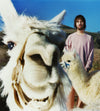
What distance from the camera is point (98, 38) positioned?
347 inches

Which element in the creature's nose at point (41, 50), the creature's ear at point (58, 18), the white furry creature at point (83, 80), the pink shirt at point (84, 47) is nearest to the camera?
the creature's nose at point (41, 50)

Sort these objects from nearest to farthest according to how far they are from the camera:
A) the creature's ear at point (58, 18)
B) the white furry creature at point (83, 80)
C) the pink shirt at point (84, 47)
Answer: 1. the creature's ear at point (58, 18)
2. the white furry creature at point (83, 80)
3. the pink shirt at point (84, 47)

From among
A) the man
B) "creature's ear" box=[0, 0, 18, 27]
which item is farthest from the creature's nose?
the man

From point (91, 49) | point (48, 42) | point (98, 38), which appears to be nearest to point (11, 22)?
point (48, 42)

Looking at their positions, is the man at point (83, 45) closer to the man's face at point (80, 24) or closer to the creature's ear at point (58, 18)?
the man's face at point (80, 24)

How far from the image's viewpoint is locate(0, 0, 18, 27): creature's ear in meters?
0.58

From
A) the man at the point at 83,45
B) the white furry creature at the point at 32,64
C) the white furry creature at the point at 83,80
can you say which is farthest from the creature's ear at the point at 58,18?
the man at the point at 83,45

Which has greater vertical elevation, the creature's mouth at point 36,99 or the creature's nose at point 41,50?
the creature's nose at point 41,50

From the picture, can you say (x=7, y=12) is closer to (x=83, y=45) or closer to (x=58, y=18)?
(x=58, y=18)

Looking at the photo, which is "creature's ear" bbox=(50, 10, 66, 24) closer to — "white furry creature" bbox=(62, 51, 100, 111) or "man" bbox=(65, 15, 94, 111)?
"white furry creature" bbox=(62, 51, 100, 111)

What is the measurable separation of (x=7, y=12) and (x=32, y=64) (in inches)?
6.2

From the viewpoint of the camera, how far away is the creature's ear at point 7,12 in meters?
0.58

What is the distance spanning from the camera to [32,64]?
52 centimetres

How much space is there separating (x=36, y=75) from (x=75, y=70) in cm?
146
